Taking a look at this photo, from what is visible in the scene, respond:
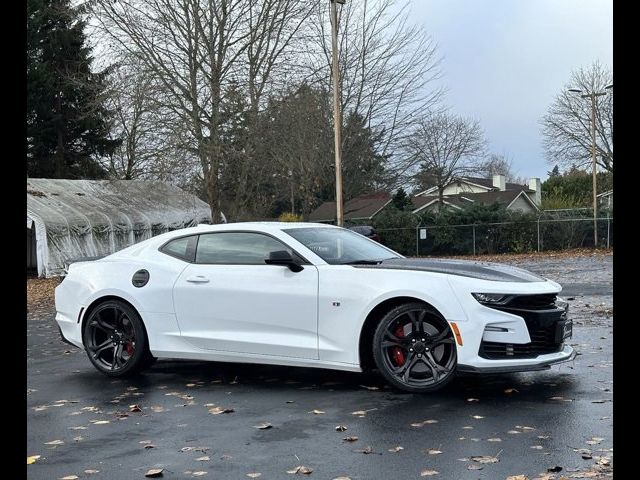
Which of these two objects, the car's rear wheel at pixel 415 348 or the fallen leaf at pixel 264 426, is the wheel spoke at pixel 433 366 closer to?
the car's rear wheel at pixel 415 348

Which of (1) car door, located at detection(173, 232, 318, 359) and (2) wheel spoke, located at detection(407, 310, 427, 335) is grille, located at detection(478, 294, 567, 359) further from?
(1) car door, located at detection(173, 232, 318, 359)

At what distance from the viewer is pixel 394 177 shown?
1549 inches

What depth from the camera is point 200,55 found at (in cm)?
2964

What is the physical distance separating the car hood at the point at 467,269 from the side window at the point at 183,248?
72.5 inches

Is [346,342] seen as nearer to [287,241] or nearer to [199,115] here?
[287,241]

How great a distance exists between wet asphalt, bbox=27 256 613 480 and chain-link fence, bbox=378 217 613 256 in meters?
29.1

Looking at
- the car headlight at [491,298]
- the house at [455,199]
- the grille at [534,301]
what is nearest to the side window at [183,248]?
the car headlight at [491,298]

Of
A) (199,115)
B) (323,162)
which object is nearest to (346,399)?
(199,115)

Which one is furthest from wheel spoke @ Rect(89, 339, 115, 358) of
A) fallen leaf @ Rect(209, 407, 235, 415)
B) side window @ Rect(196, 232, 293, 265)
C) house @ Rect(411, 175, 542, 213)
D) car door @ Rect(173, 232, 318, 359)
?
house @ Rect(411, 175, 542, 213)

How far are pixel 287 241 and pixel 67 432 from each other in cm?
268

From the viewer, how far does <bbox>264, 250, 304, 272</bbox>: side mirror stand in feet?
23.8

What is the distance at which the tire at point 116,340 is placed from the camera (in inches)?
315
